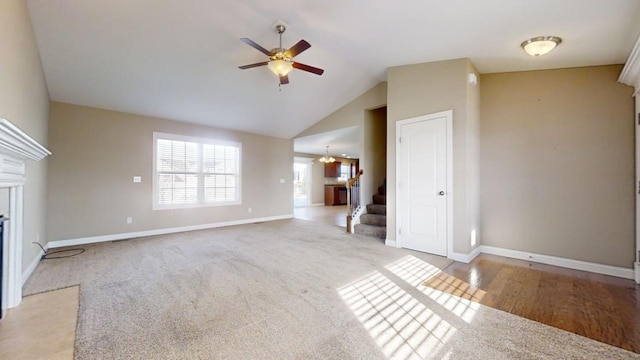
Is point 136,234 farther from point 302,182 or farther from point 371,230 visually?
point 302,182

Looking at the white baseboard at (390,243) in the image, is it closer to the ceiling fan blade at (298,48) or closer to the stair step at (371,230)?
the stair step at (371,230)

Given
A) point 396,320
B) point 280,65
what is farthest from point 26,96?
point 396,320

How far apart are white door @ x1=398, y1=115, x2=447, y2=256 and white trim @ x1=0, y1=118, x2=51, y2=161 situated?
425 centimetres

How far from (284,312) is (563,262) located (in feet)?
12.3

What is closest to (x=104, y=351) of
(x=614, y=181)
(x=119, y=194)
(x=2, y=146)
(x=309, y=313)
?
(x=309, y=313)

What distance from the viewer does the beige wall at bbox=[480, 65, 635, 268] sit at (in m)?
3.15

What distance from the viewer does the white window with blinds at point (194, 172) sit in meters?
5.53

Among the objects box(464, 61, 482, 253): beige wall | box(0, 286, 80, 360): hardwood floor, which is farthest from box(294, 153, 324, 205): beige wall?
box(0, 286, 80, 360): hardwood floor

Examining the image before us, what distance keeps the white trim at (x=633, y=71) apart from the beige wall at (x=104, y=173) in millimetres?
6736

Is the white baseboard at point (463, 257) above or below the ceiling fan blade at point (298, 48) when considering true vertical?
below

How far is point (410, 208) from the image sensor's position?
4.20 meters

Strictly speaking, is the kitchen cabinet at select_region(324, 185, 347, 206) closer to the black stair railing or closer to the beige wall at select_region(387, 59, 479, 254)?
the black stair railing

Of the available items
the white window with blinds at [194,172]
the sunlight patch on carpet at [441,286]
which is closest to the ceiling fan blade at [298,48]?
the sunlight patch on carpet at [441,286]

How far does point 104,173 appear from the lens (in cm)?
484
